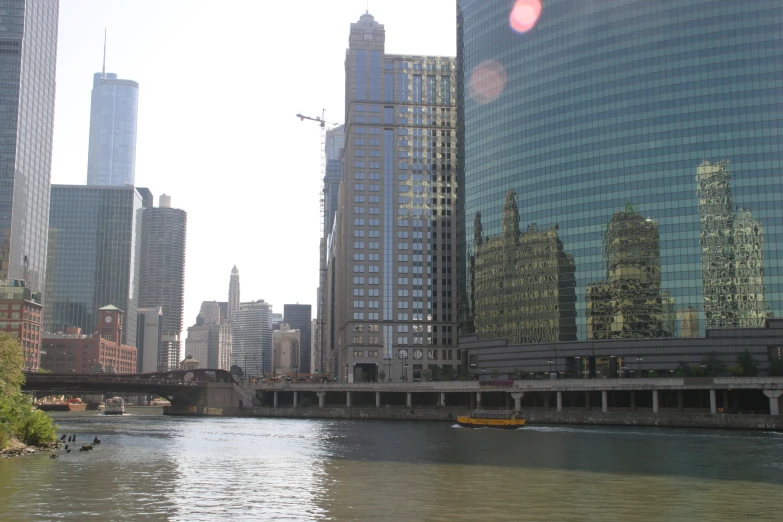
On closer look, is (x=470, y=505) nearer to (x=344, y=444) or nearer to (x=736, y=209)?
(x=344, y=444)

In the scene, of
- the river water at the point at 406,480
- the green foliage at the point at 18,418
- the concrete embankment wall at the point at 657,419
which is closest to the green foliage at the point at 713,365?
the concrete embankment wall at the point at 657,419

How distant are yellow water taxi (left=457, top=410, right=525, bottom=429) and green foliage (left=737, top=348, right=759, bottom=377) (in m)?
52.1

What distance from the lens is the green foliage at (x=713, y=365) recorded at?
623 feet

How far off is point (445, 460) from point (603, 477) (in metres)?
21.6

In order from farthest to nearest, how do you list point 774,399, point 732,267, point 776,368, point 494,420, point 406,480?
1. point 732,267
2. point 776,368
3. point 774,399
4. point 494,420
5. point 406,480

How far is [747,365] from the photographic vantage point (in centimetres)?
18612

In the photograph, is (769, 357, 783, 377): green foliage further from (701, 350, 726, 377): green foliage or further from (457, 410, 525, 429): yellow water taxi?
(457, 410, 525, 429): yellow water taxi

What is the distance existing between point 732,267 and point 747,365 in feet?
75.9

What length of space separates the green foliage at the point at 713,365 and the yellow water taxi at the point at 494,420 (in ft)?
161

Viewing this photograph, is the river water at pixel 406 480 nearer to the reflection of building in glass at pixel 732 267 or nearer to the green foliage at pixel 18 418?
the green foliage at pixel 18 418

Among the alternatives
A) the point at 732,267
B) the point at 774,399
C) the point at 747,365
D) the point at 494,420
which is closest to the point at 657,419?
the point at 774,399

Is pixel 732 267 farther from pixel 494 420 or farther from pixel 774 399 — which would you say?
pixel 494 420

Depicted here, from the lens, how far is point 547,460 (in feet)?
312

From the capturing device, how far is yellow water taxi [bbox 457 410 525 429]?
521 ft
